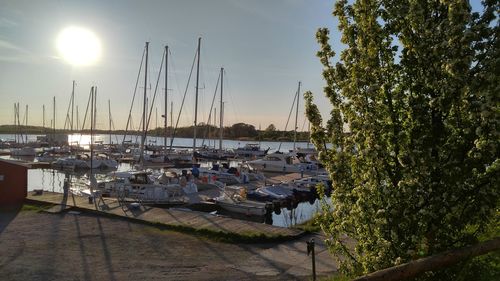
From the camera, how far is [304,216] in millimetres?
29156

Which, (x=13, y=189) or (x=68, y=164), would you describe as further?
(x=68, y=164)

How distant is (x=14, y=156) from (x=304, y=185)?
6530 cm

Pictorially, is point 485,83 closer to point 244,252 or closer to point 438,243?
point 438,243

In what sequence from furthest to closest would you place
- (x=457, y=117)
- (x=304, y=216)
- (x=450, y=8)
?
1. (x=304, y=216)
2. (x=457, y=117)
3. (x=450, y=8)

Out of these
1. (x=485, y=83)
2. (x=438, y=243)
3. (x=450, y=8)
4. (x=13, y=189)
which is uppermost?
(x=450, y=8)

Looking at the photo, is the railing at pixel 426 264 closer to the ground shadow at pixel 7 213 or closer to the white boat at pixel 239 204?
the ground shadow at pixel 7 213

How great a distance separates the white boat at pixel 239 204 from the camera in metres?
26.0

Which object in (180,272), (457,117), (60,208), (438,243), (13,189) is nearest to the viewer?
(457,117)

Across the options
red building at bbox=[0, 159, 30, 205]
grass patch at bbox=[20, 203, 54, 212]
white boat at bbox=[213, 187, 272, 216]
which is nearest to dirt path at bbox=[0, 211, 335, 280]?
grass patch at bbox=[20, 203, 54, 212]

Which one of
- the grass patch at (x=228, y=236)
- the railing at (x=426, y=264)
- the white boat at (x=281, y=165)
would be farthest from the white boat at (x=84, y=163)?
the railing at (x=426, y=264)

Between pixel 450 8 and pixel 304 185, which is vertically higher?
pixel 450 8

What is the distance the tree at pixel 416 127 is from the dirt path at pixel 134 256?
704 centimetres

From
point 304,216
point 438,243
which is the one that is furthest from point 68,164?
point 438,243

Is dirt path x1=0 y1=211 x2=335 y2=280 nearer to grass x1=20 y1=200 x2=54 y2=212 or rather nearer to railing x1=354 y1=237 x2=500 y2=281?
grass x1=20 y1=200 x2=54 y2=212
